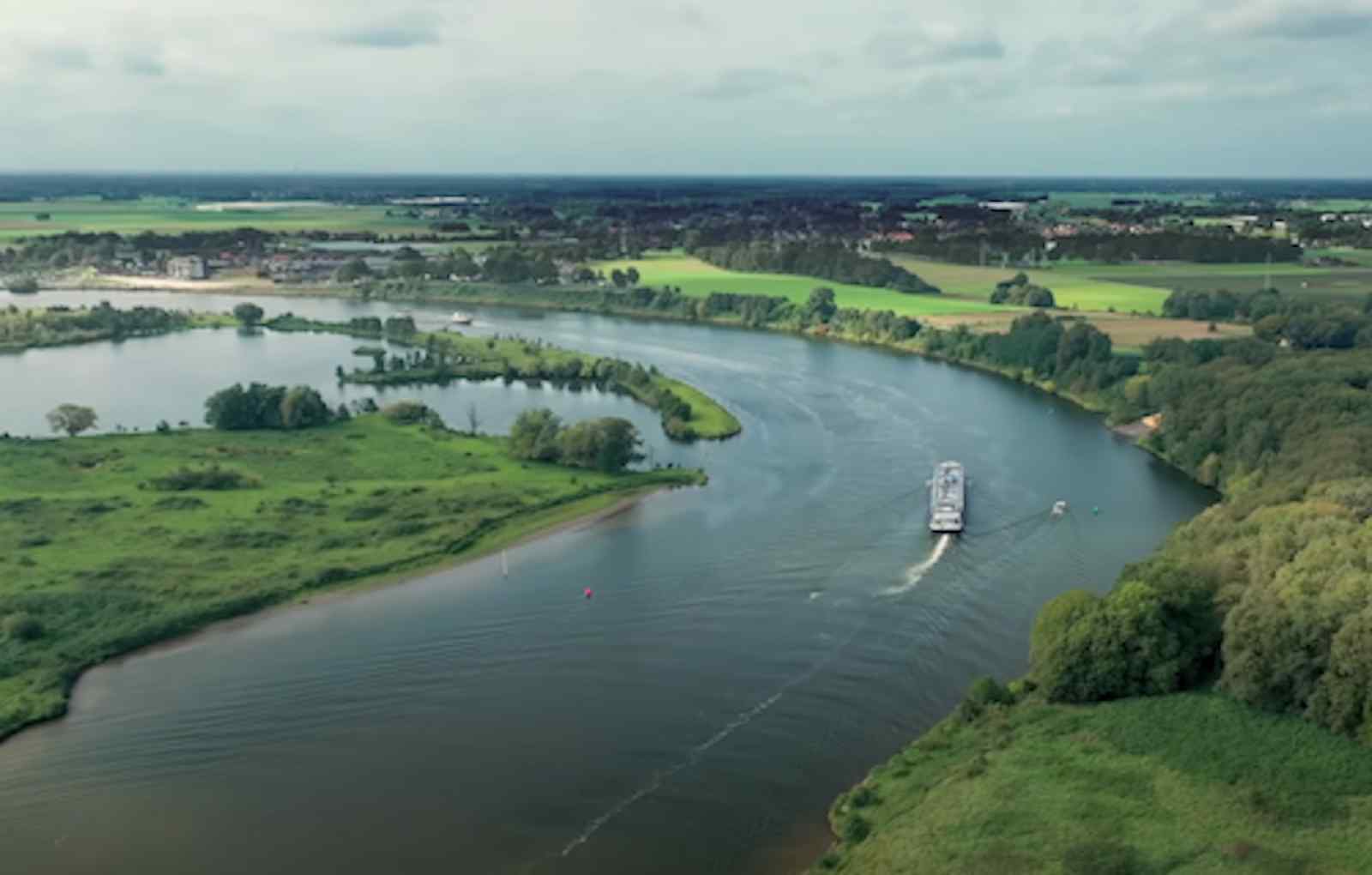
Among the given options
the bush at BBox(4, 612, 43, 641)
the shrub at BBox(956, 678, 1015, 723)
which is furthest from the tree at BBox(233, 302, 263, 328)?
the shrub at BBox(956, 678, 1015, 723)

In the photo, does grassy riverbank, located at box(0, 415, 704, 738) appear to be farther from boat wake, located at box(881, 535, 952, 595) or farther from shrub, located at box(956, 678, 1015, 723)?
shrub, located at box(956, 678, 1015, 723)

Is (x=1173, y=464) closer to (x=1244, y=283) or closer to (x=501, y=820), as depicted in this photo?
(x=501, y=820)

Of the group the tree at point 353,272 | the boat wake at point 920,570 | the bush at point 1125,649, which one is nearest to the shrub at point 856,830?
the bush at point 1125,649

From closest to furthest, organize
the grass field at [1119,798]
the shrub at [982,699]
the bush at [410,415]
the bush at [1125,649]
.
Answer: the grass field at [1119,798]
the bush at [1125,649]
the shrub at [982,699]
the bush at [410,415]

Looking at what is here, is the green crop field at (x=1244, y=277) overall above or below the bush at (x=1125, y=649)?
above

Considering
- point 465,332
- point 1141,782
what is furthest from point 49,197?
point 1141,782

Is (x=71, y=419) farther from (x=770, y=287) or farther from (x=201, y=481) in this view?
(x=770, y=287)

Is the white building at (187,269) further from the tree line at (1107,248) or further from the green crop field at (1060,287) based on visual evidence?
the tree line at (1107,248)

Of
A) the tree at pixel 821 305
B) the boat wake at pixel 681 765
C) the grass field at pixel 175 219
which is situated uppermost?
the grass field at pixel 175 219
